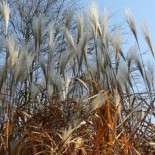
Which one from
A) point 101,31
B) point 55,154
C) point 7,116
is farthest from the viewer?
point 101,31

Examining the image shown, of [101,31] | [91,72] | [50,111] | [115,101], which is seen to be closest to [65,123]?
[50,111]

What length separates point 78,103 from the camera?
7.73 feet

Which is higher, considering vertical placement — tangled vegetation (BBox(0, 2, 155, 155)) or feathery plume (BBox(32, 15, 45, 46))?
feathery plume (BBox(32, 15, 45, 46))

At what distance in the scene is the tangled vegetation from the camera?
2074 millimetres

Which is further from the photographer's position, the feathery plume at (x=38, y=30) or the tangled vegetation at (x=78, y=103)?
the feathery plume at (x=38, y=30)

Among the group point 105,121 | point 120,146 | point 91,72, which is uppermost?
point 91,72

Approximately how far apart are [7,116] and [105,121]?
531 millimetres

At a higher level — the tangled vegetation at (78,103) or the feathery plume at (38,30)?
the feathery plume at (38,30)

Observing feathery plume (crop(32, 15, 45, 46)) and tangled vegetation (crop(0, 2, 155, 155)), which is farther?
feathery plume (crop(32, 15, 45, 46))

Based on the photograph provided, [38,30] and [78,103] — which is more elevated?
[38,30]

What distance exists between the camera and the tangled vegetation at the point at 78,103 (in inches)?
81.7

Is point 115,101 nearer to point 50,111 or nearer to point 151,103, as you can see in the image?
point 151,103

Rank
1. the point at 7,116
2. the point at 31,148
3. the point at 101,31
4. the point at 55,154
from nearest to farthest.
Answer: the point at 55,154
the point at 31,148
the point at 7,116
the point at 101,31

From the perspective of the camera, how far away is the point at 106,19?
2.67m
